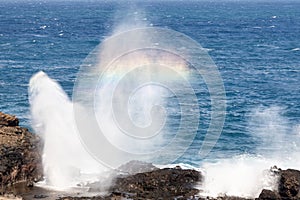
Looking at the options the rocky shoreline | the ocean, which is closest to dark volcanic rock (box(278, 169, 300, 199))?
the rocky shoreline

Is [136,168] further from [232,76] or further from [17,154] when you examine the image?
[232,76]

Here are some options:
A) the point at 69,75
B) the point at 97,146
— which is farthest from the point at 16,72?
the point at 97,146

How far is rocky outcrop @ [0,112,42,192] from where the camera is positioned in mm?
28297

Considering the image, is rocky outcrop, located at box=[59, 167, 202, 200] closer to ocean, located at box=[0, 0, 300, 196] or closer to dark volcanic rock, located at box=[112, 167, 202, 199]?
dark volcanic rock, located at box=[112, 167, 202, 199]

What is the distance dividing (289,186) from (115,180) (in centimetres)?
883

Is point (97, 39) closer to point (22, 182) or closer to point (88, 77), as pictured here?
point (88, 77)

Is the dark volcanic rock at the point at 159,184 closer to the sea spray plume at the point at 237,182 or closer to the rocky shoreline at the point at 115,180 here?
the rocky shoreline at the point at 115,180

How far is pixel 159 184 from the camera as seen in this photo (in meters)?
27.1

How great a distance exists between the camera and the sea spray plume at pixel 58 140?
3051 centimetres

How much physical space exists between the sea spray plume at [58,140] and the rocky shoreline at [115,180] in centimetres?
93

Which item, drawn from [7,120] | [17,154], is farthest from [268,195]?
[7,120]

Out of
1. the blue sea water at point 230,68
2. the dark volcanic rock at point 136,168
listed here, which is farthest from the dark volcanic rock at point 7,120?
the blue sea water at point 230,68

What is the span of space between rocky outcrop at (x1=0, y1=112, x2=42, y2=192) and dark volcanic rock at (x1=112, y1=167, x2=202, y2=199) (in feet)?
16.6

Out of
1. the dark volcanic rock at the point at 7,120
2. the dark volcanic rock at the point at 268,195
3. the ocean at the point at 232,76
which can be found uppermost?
the ocean at the point at 232,76
